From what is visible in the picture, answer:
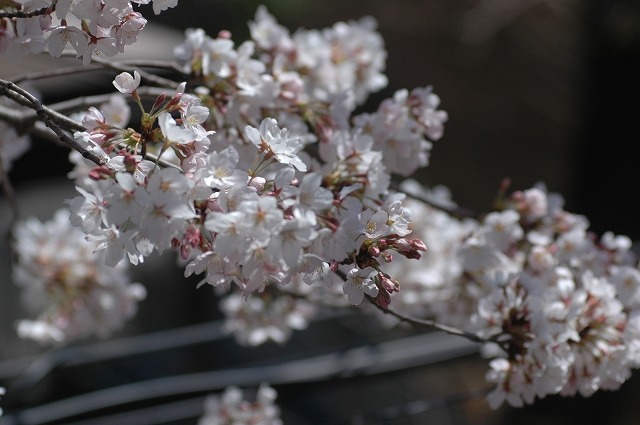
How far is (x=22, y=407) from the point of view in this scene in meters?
1.15

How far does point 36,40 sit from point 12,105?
363 millimetres

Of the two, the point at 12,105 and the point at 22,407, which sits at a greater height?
the point at 12,105

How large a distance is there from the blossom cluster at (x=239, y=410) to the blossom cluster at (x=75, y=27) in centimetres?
59

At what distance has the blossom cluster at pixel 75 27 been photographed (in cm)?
69

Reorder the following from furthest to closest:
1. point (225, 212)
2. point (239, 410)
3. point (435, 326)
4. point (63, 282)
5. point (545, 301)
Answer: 1. point (63, 282)
2. point (239, 410)
3. point (545, 301)
4. point (435, 326)
5. point (225, 212)

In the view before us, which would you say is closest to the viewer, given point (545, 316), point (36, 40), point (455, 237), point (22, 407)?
point (36, 40)

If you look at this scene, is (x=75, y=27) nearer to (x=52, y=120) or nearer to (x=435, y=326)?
(x=52, y=120)

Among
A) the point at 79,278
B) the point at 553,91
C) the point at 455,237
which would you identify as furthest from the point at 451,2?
the point at 79,278

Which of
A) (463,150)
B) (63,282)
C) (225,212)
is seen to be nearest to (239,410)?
(63,282)

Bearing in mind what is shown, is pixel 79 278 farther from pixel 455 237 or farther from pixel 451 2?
pixel 451 2

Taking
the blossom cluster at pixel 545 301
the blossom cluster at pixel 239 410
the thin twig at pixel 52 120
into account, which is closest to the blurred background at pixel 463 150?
the blossom cluster at pixel 239 410

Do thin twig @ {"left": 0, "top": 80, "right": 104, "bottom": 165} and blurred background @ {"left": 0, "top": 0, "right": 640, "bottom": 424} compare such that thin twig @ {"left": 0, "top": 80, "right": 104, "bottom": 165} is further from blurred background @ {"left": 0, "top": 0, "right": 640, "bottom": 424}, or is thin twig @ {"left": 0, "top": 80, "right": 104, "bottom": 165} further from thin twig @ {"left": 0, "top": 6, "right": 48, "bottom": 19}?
blurred background @ {"left": 0, "top": 0, "right": 640, "bottom": 424}

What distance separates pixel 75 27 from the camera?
2.40ft

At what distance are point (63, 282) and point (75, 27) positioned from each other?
69 centimetres
